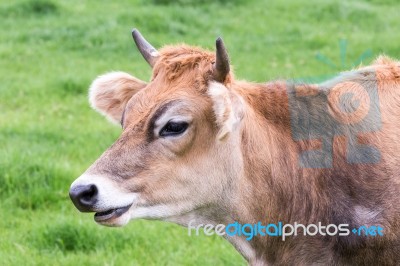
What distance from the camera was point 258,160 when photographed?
4016 millimetres

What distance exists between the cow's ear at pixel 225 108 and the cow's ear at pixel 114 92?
809 mm

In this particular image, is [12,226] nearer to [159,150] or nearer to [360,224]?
[159,150]

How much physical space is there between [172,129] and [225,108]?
303 millimetres

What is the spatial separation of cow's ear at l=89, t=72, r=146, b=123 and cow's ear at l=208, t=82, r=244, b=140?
809 millimetres

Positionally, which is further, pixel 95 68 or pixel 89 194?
pixel 95 68

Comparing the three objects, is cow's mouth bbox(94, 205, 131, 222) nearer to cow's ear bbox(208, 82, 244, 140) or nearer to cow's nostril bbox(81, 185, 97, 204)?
cow's nostril bbox(81, 185, 97, 204)

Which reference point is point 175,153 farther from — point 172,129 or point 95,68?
point 95,68

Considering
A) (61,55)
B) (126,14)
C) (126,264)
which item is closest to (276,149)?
(126,264)

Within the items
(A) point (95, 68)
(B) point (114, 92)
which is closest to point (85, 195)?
(B) point (114, 92)

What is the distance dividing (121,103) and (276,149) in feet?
3.36

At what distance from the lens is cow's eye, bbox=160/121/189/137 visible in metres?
3.86

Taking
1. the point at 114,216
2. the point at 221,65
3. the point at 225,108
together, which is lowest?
the point at 114,216

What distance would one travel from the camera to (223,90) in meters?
3.78

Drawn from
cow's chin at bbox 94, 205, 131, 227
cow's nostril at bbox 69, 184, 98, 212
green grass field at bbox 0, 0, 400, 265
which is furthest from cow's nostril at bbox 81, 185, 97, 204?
green grass field at bbox 0, 0, 400, 265
